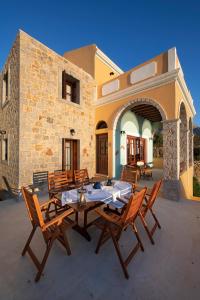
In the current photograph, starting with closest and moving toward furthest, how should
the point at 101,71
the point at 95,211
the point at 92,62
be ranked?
the point at 95,211 → the point at 92,62 → the point at 101,71

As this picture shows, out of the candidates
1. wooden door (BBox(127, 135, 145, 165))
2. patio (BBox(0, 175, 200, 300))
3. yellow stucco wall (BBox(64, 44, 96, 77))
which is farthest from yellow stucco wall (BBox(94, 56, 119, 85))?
patio (BBox(0, 175, 200, 300))

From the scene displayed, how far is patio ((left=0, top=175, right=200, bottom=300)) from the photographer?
1.67 m

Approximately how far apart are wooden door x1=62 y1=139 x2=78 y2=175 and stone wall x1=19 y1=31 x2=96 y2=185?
255 millimetres

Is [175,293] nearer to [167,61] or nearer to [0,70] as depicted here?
[167,61]

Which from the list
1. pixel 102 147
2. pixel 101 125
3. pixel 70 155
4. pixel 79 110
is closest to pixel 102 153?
pixel 102 147

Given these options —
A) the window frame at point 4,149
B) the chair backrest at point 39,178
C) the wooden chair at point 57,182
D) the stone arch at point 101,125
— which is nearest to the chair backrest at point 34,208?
the wooden chair at point 57,182

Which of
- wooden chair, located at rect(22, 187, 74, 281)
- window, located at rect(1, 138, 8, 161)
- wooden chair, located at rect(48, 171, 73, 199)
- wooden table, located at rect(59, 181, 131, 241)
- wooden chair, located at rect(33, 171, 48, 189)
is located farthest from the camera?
window, located at rect(1, 138, 8, 161)

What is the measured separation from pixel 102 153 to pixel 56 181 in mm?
3870

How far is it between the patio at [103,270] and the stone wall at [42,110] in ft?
8.73

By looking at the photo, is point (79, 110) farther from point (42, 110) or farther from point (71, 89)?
point (42, 110)

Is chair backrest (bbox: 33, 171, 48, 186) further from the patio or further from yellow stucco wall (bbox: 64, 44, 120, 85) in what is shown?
yellow stucco wall (bbox: 64, 44, 120, 85)

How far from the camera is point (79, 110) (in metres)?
6.82

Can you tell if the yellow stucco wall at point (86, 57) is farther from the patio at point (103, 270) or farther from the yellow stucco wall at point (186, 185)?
the patio at point (103, 270)

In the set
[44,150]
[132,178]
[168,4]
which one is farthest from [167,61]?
[44,150]
